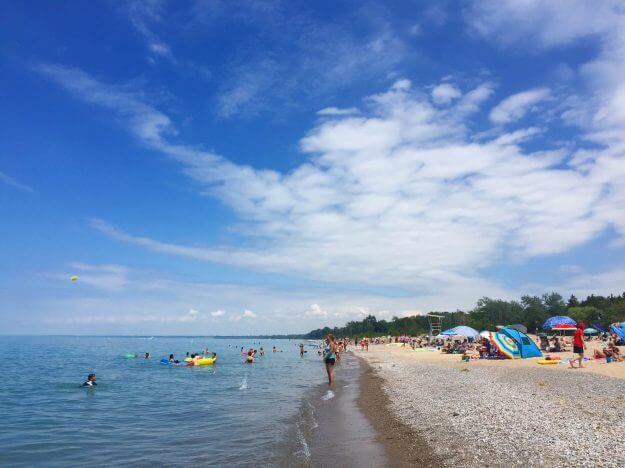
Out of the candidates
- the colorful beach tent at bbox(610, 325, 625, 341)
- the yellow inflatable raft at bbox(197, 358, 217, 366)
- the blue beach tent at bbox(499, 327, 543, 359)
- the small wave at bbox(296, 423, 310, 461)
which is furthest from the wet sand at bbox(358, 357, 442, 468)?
the yellow inflatable raft at bbox(197, 358, 217, 366)

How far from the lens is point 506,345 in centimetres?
3262

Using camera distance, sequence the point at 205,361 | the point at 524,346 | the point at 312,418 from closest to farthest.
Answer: the point at 312,418 → the point at 524,346 → the point at 205,361

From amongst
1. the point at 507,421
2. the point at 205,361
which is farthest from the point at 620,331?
the point at 205,361

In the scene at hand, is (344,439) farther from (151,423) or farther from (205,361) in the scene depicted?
(205,361)

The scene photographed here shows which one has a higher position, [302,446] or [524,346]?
Result: [524,346]

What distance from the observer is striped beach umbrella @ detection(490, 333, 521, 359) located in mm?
32375

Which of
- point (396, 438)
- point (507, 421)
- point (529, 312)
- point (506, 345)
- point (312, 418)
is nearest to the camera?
point (507, 421)

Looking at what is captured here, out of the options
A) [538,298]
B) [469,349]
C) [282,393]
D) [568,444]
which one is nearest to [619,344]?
[469,349]

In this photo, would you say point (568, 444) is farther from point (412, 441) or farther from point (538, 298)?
point (538, 298)

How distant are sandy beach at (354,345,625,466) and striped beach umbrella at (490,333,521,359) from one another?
509 inches

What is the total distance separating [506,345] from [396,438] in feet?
82.4

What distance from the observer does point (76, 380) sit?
3400 centimetres

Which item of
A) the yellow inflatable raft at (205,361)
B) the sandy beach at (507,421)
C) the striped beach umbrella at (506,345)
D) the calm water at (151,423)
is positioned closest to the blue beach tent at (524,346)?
the striped beach umbrella at (506,345)

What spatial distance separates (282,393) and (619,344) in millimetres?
37851
